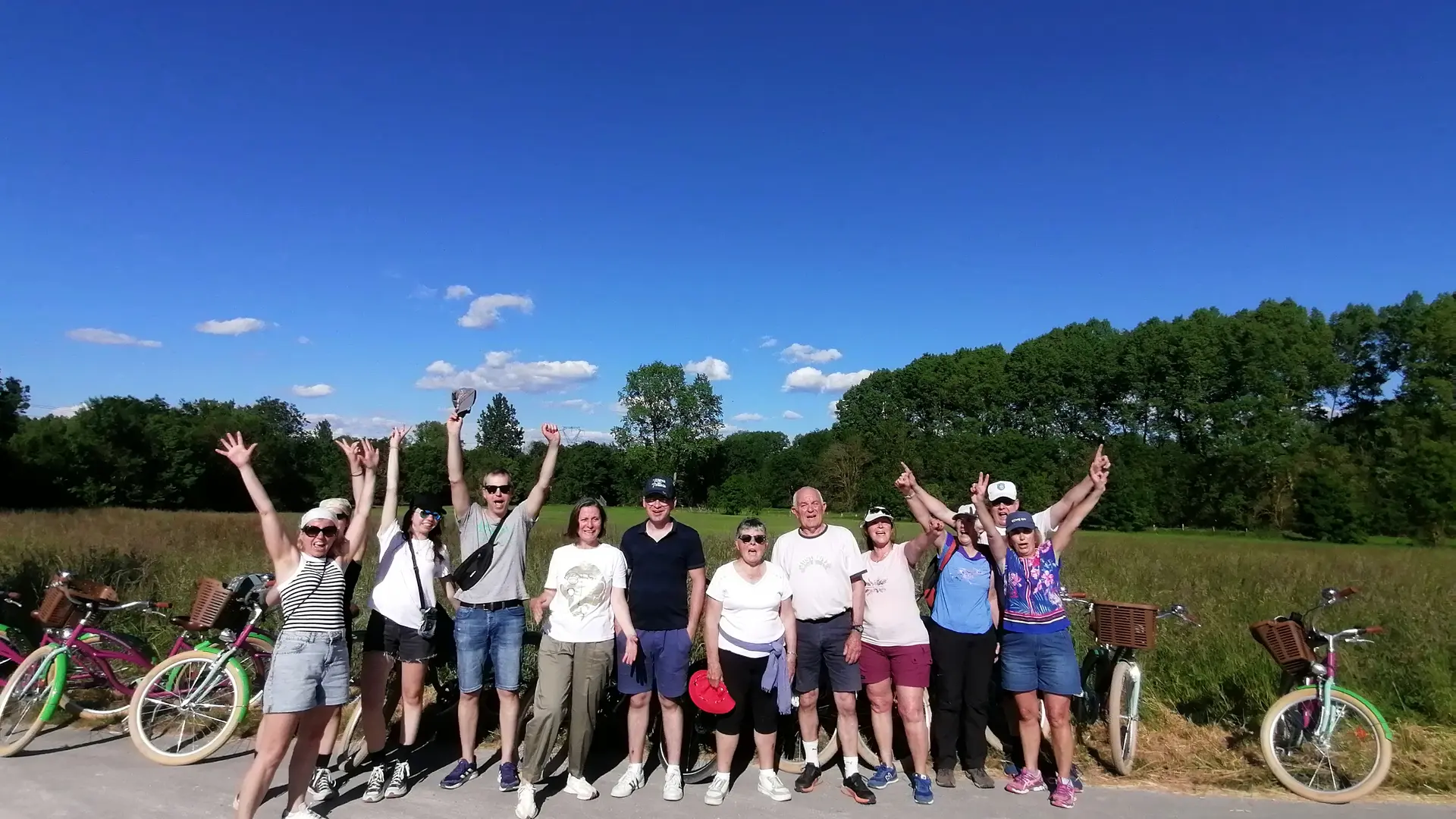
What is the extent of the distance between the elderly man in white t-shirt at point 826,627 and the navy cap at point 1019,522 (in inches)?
39.8

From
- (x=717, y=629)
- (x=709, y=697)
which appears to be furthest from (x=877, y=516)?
(x=709, y=697)

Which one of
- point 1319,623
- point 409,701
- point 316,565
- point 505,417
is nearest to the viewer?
point 316,565

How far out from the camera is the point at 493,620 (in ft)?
15.8

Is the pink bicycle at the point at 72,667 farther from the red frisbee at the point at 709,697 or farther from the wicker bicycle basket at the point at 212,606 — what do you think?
the red frisbee at the point at 709,697

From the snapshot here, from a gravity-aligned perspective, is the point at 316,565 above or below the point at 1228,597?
above

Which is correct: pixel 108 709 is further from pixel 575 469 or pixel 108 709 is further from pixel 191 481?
pixel 575 469

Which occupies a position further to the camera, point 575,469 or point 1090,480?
point 575,469

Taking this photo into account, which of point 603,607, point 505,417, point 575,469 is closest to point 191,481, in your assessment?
point 575,469

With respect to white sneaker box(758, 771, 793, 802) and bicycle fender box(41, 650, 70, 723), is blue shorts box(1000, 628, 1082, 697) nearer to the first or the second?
white sneaker box(758, 771, 793, 802)

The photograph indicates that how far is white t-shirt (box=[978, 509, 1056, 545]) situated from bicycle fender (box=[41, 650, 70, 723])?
669cm

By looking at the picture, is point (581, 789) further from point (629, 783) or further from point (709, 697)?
point (709, 697)

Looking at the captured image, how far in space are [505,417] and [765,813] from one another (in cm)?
10489

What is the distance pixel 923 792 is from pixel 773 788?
3.02ft

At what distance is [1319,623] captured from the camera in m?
8.32
